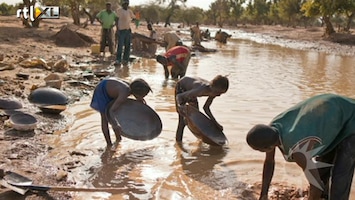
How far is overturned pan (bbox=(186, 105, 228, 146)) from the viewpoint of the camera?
4832 mm

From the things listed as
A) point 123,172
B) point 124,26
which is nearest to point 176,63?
point 124,26

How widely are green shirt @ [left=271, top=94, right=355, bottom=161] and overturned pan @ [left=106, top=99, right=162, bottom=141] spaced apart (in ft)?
7.00

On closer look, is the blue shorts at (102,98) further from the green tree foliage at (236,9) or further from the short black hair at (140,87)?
the green tree foliage at (236,9)

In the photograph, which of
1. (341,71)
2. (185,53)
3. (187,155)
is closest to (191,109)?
(187,155)

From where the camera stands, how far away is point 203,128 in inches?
196

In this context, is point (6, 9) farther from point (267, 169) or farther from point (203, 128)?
point (267, 169)

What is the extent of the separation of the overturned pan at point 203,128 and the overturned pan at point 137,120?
0.40 metres

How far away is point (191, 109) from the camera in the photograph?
193 inches

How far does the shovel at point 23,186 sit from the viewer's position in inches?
135

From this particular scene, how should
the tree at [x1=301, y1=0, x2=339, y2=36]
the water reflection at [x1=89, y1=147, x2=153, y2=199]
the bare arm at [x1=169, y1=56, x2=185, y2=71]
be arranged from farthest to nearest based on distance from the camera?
the tree at [x1=301, y1=0, x2=339, y2=36] → the bare arm at [x1=169, y1=56, x2=185, y2=71] → the water reflection at [x1=89, y1=147, x2=153, y2=199]

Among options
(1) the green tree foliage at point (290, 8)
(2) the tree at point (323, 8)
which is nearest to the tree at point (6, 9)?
(2) the tree at point (323, 8)

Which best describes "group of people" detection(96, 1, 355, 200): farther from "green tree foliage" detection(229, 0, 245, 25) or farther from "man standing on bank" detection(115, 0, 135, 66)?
"green tree foliage" detection(229, 0, 245, 25)

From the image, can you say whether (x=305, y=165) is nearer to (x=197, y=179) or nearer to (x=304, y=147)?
(x=304, y=147)

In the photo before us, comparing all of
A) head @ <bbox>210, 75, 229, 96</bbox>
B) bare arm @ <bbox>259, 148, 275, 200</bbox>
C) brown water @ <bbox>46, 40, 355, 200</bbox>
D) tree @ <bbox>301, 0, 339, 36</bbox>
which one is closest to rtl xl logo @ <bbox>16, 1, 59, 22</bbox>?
brown water @ <bbox>46, 40, 355, 200</bbox>
